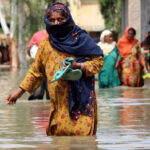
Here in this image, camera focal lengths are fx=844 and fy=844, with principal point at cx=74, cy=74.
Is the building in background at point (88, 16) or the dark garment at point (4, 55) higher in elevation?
the building in background at point (88, 16)

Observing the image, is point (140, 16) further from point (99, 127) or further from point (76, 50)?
point (76, 50)

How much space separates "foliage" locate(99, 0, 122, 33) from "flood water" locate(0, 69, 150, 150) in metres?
31.5

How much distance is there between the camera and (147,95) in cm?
1666

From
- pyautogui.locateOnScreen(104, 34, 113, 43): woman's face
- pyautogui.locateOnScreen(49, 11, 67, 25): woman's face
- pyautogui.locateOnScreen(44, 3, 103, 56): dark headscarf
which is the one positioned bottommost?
pyautogui.locateOnScreen(104, 34, 113, 43): woman's face

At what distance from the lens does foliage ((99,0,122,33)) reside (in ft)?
155

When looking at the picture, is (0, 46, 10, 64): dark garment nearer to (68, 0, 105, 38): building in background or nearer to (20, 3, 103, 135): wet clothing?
(68, 0, 105, 38): building in background

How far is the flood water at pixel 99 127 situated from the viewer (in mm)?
8047

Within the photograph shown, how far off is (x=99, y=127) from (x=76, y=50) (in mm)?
2055

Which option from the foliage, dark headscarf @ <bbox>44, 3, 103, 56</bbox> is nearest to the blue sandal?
dark headscarf @ <bbox>44, 3, 103, 56</bbox>

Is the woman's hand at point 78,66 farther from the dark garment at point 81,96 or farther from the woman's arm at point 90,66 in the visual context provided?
the dark garment at point 81,96

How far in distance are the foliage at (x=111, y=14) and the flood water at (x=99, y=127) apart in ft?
103

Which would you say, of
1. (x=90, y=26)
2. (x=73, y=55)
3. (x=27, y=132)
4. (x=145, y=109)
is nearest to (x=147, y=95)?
(x=145, y=109)

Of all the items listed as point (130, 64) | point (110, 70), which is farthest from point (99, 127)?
point (130, 64)

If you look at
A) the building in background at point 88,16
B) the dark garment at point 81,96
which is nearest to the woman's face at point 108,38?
the dark garment at point 81,96
